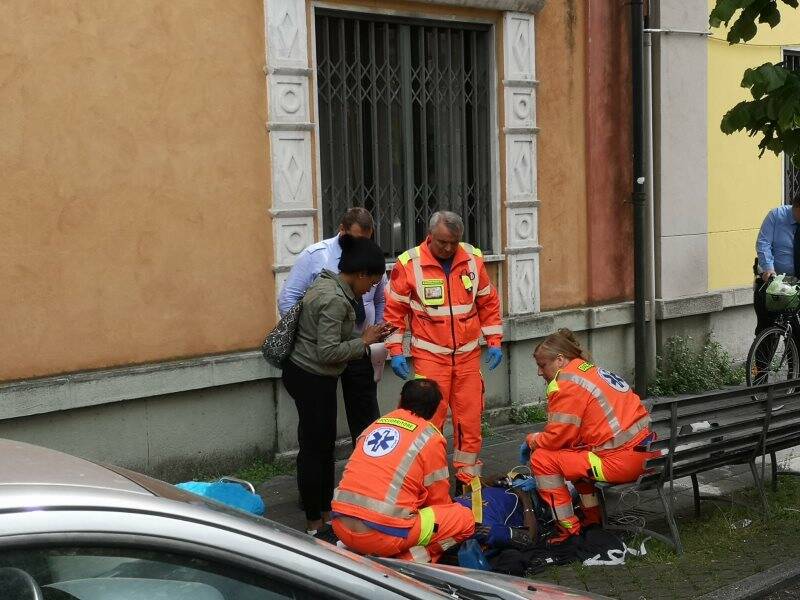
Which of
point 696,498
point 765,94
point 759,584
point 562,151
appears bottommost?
point 759,584

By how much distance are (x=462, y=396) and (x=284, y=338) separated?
133cm

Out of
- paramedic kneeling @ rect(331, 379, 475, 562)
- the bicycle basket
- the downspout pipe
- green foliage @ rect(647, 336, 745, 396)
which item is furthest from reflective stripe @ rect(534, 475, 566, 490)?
green foliage @ rect(647, 336, 745, 396)

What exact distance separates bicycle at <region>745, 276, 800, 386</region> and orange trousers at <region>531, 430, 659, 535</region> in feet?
14.4

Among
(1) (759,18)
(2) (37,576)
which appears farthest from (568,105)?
(2) (37,576)

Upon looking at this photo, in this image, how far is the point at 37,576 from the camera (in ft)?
6.57

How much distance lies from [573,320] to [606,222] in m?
1.04

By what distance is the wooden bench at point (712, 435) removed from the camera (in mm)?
5902

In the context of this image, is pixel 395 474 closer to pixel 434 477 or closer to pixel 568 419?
pixel 434 477

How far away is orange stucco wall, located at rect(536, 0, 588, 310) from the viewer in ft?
31.7

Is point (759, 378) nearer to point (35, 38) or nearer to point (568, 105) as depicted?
point (568, 105)

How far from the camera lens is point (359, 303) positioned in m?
6.92

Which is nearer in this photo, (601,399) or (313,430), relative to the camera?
(601,399)

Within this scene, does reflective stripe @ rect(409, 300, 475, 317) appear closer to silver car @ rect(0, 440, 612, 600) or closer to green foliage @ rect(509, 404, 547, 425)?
green foliage @ rect(509, 404, 547, 425)

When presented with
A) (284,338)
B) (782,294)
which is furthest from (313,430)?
(782,294)
